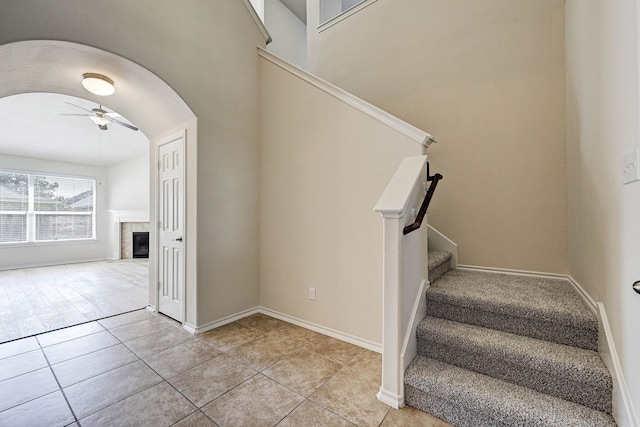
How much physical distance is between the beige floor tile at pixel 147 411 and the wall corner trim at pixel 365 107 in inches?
96.7

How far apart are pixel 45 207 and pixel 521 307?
9.94 metres

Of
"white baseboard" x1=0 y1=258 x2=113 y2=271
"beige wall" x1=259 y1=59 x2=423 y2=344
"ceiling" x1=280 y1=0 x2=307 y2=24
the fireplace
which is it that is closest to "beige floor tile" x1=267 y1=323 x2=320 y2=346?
"beige wall" x1=259 y1=59 x2=423 y2=344

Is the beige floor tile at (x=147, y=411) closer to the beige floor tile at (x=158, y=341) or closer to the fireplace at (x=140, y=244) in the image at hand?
the beige floor tile at (x=158, y=341)

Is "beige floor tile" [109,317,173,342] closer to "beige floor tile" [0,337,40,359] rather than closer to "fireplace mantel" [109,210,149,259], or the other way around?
"beige floor tile" [0,337,40,359]

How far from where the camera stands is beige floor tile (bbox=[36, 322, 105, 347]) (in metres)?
2.56

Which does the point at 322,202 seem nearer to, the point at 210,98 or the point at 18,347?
the point at 210,98

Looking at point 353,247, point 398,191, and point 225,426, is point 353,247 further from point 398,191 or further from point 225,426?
point 225,426

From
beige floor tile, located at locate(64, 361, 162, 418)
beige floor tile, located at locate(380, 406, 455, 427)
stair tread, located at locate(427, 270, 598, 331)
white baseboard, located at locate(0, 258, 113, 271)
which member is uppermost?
stair tread, located at locate(427, 270, 598, 331)

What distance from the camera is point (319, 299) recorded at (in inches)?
107

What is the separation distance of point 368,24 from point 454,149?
2.20 m

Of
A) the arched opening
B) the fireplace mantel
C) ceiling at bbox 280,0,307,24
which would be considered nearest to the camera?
the arched opening

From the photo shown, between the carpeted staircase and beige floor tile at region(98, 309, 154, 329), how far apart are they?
302 cm

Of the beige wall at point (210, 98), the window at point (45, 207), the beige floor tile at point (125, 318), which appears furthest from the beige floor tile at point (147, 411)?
the window at point (45, 207)

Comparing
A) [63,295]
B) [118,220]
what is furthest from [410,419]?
[118,220]
